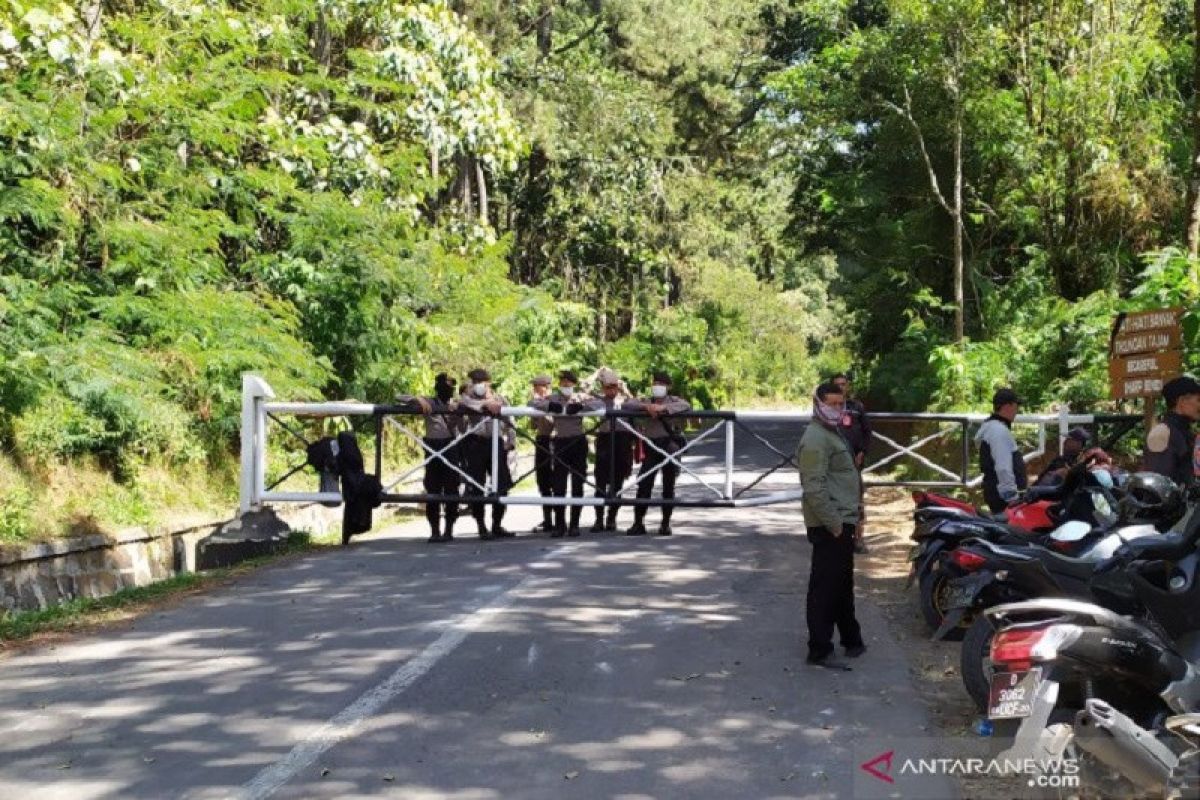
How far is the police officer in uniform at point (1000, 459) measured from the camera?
10000 millimetres

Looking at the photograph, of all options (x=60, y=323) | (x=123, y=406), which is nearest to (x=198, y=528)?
(x=123, y=406)

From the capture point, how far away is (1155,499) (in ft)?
22.9

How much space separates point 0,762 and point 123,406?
7.71m

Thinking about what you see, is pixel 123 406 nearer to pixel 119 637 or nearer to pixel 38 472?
pixel 38 472

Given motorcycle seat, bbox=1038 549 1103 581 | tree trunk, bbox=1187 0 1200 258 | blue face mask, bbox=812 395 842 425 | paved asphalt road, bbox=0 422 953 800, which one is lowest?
paved asphalt road, bbox=0 422 953 800

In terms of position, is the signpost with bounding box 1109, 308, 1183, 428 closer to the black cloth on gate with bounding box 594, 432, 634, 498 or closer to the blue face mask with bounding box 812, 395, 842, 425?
the blue face mask with bounding box 812, 395, 842, 425

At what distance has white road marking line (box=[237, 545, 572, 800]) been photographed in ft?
18.6

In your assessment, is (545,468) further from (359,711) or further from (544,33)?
(544,33)

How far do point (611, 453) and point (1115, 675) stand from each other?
29.5ft

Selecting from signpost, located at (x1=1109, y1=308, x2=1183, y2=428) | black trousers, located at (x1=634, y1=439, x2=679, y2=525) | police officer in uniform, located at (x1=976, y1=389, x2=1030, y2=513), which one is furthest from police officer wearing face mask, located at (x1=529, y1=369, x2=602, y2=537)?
signpost, located at (x1=1109, y1=308, x2=1183, y2=428)

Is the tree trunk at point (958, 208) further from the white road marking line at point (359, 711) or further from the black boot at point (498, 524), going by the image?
the white road marking line at point (359, 711)

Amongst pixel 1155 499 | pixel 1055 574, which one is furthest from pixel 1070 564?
pixel 1155 499

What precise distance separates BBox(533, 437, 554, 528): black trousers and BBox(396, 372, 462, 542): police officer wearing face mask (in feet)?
3.19

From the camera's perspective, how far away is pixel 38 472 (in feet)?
41.5
